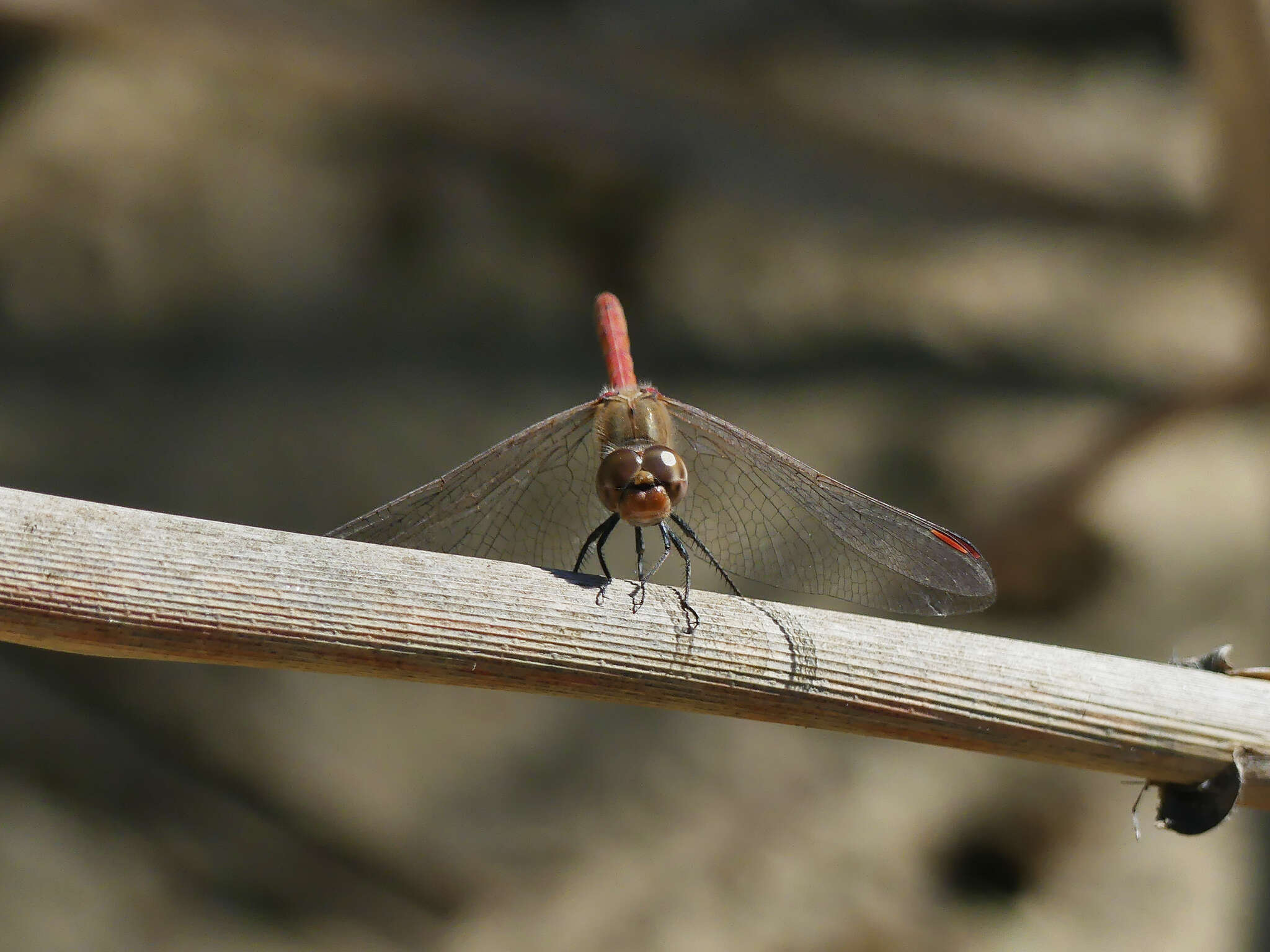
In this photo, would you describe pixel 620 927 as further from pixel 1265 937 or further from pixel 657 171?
pixel 657 171

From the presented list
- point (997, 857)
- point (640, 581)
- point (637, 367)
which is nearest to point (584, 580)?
point (640, 581)

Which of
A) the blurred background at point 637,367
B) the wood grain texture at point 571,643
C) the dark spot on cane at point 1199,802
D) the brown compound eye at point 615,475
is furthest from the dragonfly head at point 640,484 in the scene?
the blurred background at point 637,367

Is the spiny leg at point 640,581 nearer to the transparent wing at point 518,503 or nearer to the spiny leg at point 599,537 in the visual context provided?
the spiny leg at point 599,537

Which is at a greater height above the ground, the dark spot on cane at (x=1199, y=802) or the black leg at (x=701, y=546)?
the black leg at (x=701, y=546)

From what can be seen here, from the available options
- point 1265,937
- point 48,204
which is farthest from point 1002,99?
point 48,204

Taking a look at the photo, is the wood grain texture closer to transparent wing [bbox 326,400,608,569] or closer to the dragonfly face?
the dragonfly face

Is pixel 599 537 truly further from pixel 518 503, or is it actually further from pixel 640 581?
pixel 640 581

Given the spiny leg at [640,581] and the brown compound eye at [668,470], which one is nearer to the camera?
the spiny leg at [640,581]
